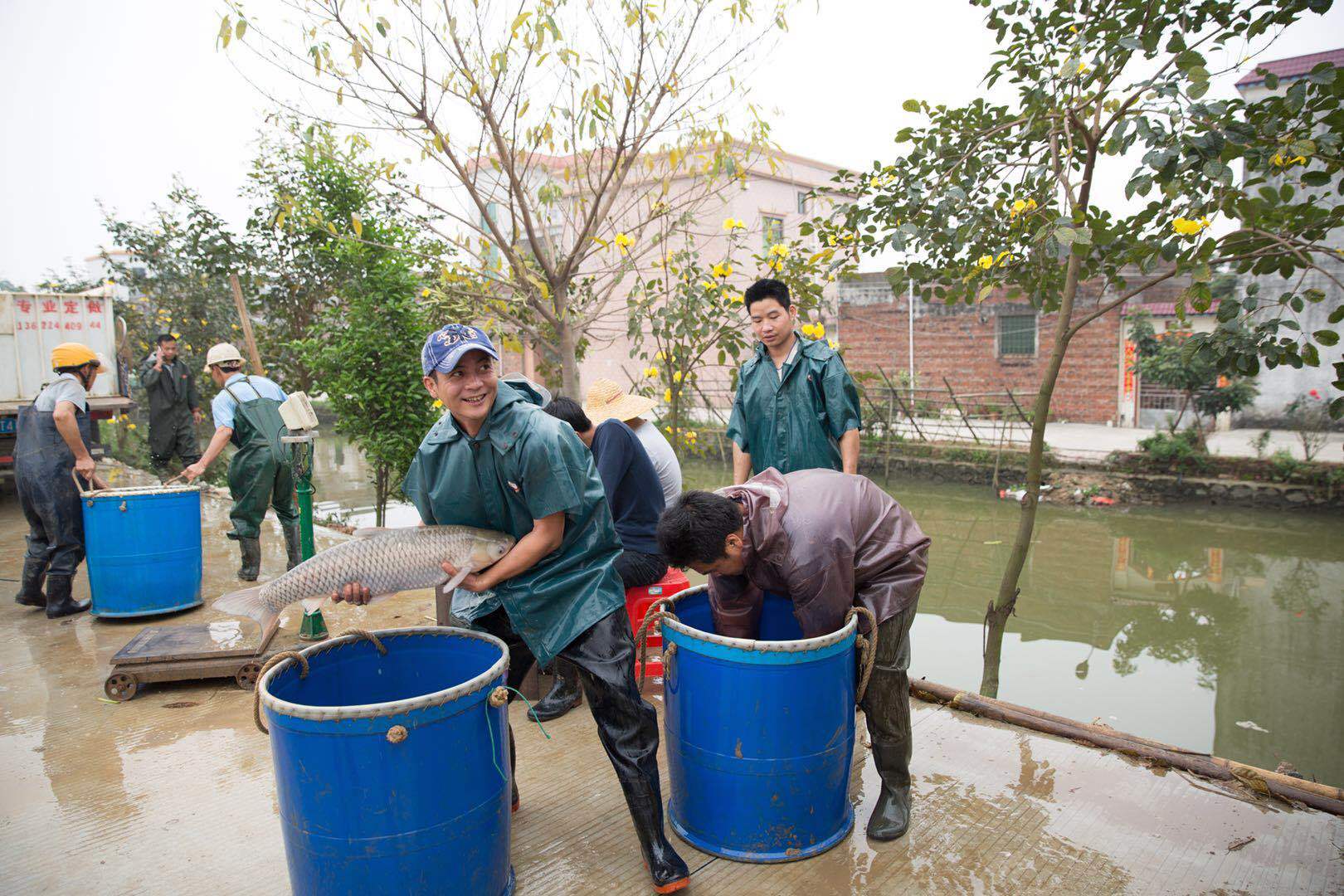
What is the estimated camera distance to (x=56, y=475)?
4.96m

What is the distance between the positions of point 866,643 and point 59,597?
5.03 meters

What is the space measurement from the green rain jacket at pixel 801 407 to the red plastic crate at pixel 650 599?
0.66 meters

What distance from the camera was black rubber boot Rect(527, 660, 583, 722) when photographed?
3.52 m

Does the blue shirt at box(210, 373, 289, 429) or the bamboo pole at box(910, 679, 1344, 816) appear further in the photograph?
the blue shirt at box(210, 373, 289, 429)

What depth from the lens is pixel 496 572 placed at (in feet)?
7.66

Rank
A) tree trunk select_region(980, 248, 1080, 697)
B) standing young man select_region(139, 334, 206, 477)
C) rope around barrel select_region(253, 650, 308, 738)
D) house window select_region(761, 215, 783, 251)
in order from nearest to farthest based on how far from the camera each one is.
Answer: rope around barrel select_region(253, 650, 308, 738)
tree trunk select_region(980, 248, 1080, 697)
house window select_region(761, 215, 783, 251)
standing young man select_region(139, 334, 206, 477)

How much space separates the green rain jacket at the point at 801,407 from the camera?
3549mm

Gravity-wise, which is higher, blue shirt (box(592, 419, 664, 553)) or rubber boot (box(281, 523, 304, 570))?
blue shirt (box(592, 419, 664, 553))

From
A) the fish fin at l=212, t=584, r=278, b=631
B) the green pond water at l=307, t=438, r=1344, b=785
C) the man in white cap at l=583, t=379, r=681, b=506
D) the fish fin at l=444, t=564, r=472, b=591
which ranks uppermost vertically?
the man in white cap at l=583, t=379, r=681, b=506

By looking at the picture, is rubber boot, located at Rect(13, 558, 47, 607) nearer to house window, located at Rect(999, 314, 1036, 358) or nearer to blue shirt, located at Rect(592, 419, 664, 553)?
blue shirt, located at Rect(592, 419, 664, 553)

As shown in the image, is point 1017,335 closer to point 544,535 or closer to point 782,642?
point 782,642

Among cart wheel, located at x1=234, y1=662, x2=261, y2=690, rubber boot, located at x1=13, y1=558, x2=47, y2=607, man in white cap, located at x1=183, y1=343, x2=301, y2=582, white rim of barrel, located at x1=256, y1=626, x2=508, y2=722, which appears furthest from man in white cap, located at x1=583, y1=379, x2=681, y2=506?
rubber boot, located at x1=13, y1=558, x2=47, y2=607

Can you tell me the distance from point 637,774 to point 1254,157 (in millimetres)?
2744

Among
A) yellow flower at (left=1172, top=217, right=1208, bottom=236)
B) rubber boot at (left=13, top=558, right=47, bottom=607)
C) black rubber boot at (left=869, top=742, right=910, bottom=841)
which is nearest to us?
black rubber boot at (left=869, top=742, right=910, bottom=841)
